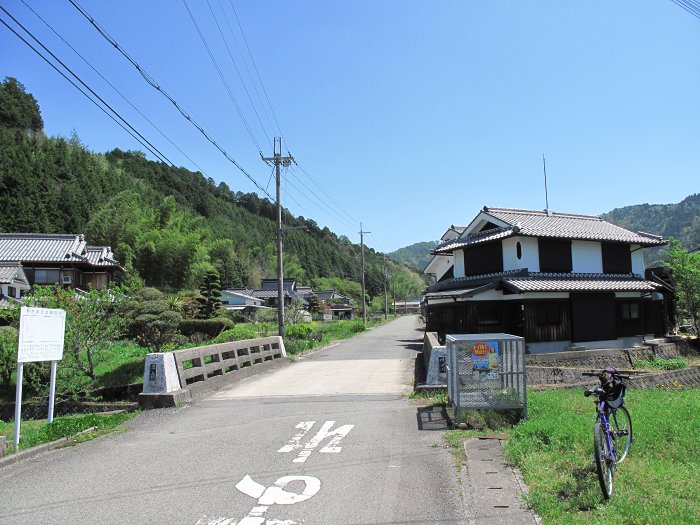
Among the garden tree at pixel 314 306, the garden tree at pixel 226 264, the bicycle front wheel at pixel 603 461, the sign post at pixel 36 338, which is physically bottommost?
→ the bicycle front wheel at pixel 603 461

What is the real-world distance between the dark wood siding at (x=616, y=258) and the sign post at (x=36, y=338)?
23.0 m

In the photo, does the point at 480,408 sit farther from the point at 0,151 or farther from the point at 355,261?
the point at 355,261

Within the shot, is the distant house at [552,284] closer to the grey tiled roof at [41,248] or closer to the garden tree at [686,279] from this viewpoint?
the garden tree at [686,279]

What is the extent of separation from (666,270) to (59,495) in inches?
1224

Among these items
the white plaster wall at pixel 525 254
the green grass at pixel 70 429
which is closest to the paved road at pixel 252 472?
the green grass at pixel 70 429

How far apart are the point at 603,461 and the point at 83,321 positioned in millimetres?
12993

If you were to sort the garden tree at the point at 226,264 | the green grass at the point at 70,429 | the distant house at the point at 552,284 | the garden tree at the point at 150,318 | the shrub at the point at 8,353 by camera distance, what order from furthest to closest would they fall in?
the garden tree at the point at 226,264 < the distant house at the point at 552,284 < the garden tree at the point at 150,318 < the shrub at the point at 8,353 < the green grass at the point at 70,429

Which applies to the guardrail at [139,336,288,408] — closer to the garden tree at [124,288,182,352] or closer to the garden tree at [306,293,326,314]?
the garden tree at [124,288,182,352]

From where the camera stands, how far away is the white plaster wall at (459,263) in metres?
26.0

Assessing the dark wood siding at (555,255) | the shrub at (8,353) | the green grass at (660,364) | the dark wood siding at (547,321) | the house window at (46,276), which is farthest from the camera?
the house window at (46,276)

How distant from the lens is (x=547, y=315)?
21484 mm

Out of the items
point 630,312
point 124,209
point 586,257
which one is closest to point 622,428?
point 586,257

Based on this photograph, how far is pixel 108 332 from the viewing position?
14352mm

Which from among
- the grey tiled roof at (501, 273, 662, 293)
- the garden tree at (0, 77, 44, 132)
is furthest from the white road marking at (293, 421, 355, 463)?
the garden tree at (0, 77, 44, 132)
